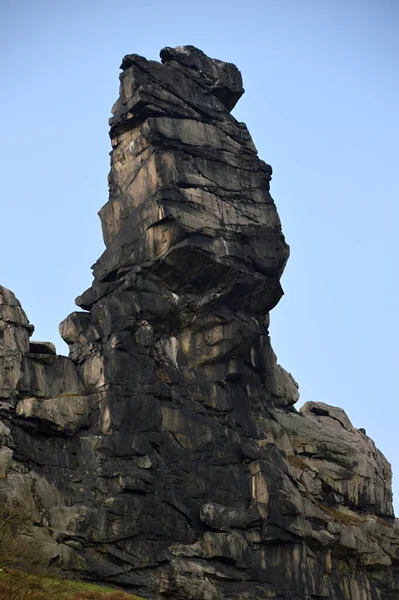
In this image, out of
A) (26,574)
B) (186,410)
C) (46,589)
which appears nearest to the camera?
(26,574)

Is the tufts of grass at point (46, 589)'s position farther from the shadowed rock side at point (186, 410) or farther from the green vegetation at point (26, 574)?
the shadowed rock side at point (186, 410)

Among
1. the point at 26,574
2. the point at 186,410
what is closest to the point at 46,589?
the point at 26,574

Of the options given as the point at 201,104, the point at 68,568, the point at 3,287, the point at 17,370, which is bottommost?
the point at 68,568

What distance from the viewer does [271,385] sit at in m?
108

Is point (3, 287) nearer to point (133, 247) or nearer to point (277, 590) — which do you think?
point (133, 247)

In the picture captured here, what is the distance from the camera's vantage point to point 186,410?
97438mm

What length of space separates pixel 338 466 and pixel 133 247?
84.1 feet

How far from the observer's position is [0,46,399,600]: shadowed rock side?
9125 cm

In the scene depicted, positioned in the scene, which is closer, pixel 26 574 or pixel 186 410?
pixel 26 574

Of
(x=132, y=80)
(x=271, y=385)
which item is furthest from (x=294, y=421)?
(x=132, y=80)

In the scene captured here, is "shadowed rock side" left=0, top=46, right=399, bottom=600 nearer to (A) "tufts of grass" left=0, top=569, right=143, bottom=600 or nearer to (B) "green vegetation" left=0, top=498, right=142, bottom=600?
(B) "green vegetation" left=0, top=498, right=142, bottom=600

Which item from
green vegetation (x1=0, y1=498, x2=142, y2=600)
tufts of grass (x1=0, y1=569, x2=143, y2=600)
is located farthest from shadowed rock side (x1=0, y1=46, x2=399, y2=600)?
tufts of grass (x1=0, y1=569, x2=143, y2=600)

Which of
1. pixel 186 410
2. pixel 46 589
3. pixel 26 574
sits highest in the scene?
pixel 186 410

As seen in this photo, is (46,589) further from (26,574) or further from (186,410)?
(186,410)
